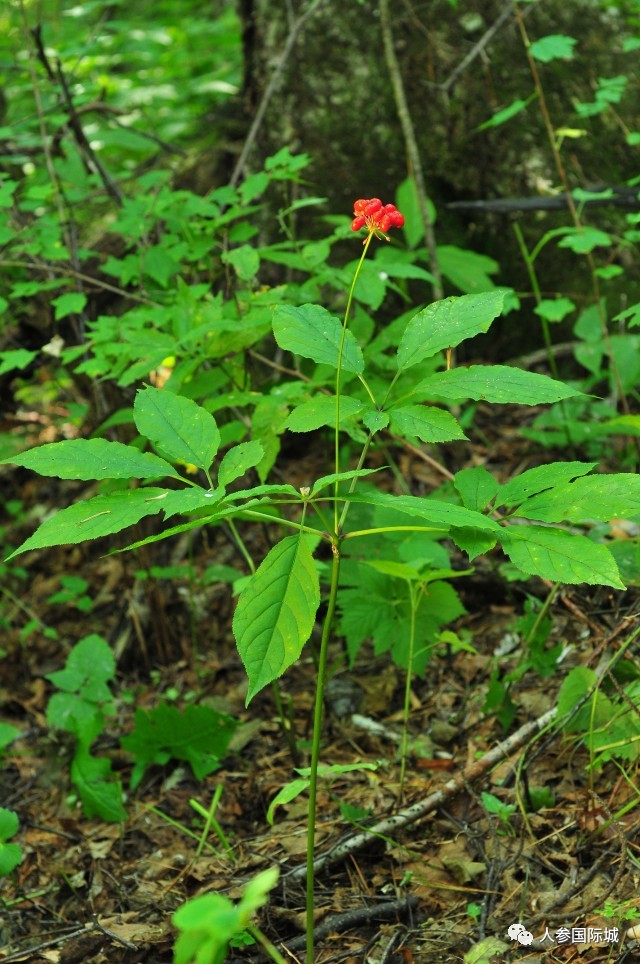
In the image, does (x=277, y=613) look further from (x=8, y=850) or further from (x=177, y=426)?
(x=8, y=850)

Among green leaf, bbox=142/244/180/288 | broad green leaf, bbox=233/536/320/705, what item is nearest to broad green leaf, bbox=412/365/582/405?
broad green leaf, bbox=233/536/320/705

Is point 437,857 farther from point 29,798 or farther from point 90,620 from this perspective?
point 90,620

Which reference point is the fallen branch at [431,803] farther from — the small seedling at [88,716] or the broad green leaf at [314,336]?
the broad green leaf at [314,336]

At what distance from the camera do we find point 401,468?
11.0ft

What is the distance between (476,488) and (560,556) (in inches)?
9.3

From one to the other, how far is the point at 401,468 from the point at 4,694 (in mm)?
1825

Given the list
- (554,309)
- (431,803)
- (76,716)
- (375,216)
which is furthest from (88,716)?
(554,309)

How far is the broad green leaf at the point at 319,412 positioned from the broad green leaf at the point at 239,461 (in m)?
0.08

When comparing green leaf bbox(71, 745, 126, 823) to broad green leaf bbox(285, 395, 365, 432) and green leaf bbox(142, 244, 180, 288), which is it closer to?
broad green leaf bbox(285, 395, 365, 432)

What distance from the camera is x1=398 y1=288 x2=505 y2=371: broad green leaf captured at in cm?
148

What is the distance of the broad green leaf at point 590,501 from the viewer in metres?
1.39

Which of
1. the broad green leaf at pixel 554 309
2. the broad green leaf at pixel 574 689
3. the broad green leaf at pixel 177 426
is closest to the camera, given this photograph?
the broad green leaf at pixel 177 426

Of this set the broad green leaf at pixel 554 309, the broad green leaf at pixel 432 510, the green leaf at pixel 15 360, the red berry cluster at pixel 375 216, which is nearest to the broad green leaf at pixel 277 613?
the broad green leaf at pixel 432 510

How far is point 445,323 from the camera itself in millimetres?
1503
